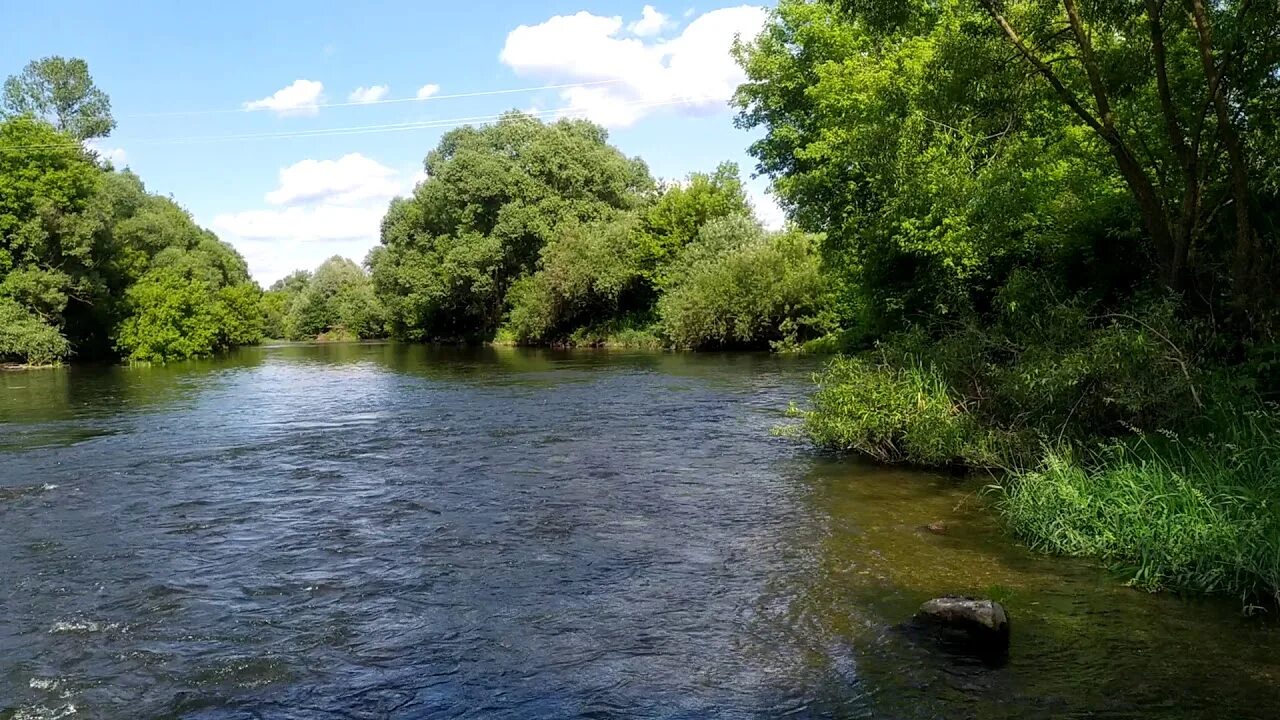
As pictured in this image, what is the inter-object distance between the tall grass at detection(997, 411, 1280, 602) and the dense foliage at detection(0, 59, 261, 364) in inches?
2113

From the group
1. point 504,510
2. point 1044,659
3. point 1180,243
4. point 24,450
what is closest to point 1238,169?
point 1180,243

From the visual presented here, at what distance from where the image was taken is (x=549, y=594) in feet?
32.7

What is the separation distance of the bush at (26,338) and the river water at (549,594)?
3448cm

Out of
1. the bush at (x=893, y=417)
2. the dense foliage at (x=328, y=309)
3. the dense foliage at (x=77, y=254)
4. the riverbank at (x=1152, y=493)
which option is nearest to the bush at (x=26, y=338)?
the dense foliage at (x=77, y=254)

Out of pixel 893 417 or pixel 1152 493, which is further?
pixel 893 417

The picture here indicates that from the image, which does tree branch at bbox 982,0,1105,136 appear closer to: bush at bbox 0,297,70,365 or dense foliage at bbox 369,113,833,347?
dense foliage at bbox 369,113,833,347

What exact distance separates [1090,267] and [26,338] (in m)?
52.4

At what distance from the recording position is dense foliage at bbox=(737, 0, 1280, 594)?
35.3ft

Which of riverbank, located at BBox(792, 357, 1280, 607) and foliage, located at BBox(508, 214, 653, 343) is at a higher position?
foliage, located at BBox(508, 214, 653, 343)

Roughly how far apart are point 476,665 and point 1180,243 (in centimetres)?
1161

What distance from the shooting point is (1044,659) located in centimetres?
771

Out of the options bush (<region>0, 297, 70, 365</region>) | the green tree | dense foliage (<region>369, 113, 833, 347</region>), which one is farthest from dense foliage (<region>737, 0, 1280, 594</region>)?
the green tree

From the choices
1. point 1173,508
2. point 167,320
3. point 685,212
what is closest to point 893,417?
point 1173,508

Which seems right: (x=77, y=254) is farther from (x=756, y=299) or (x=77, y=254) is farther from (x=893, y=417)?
(x=893, y=417)
